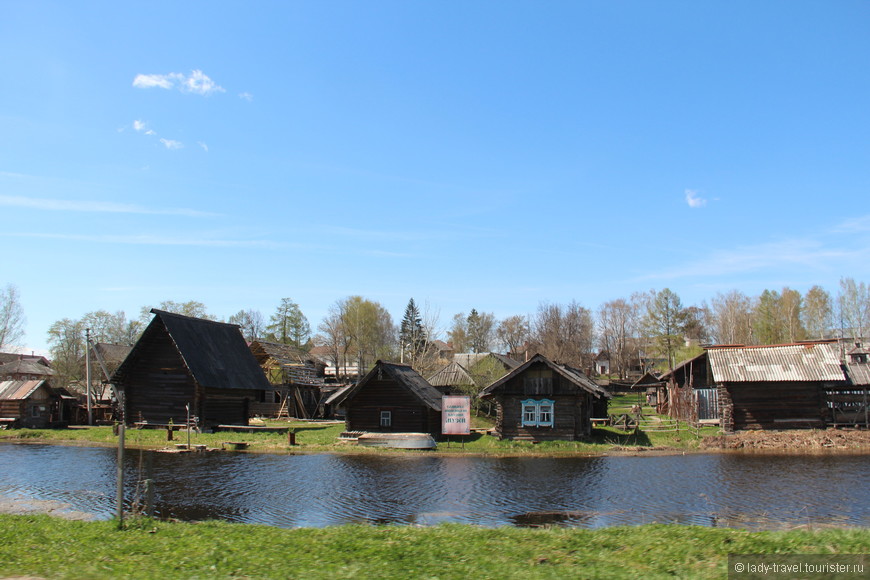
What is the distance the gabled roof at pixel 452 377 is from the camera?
50938 mm

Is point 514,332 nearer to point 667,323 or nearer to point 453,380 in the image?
point 667,323

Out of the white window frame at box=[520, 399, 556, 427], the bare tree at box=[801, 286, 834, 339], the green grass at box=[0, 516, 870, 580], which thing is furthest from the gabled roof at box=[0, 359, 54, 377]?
the bare tree at box=[801, 286, 834, 339]

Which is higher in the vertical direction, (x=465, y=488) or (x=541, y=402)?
(x=541, y=402)

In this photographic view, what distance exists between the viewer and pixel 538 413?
38.8m

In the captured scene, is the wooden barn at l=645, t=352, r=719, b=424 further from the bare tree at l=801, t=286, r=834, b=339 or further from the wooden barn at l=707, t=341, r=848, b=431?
the bare tree at l=801, t=286, r=834, b=339

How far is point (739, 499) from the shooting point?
20.5 metres

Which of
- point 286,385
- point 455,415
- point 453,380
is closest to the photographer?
point 455,415

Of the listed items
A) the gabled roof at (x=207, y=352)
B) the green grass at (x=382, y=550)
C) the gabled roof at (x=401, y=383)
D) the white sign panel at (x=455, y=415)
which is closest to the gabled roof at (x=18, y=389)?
the gabled roof at (x=207, y=352)

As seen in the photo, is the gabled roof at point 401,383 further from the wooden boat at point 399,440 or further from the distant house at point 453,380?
the distant house at point 453,380

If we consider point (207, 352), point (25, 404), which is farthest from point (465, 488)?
point (25, 404)

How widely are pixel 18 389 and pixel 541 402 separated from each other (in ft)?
135

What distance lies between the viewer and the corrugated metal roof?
133ft

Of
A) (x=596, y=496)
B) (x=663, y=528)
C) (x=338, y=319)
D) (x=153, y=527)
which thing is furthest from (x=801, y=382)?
(x=338, y=319)

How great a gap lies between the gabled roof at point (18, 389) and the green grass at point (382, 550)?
40065mm
